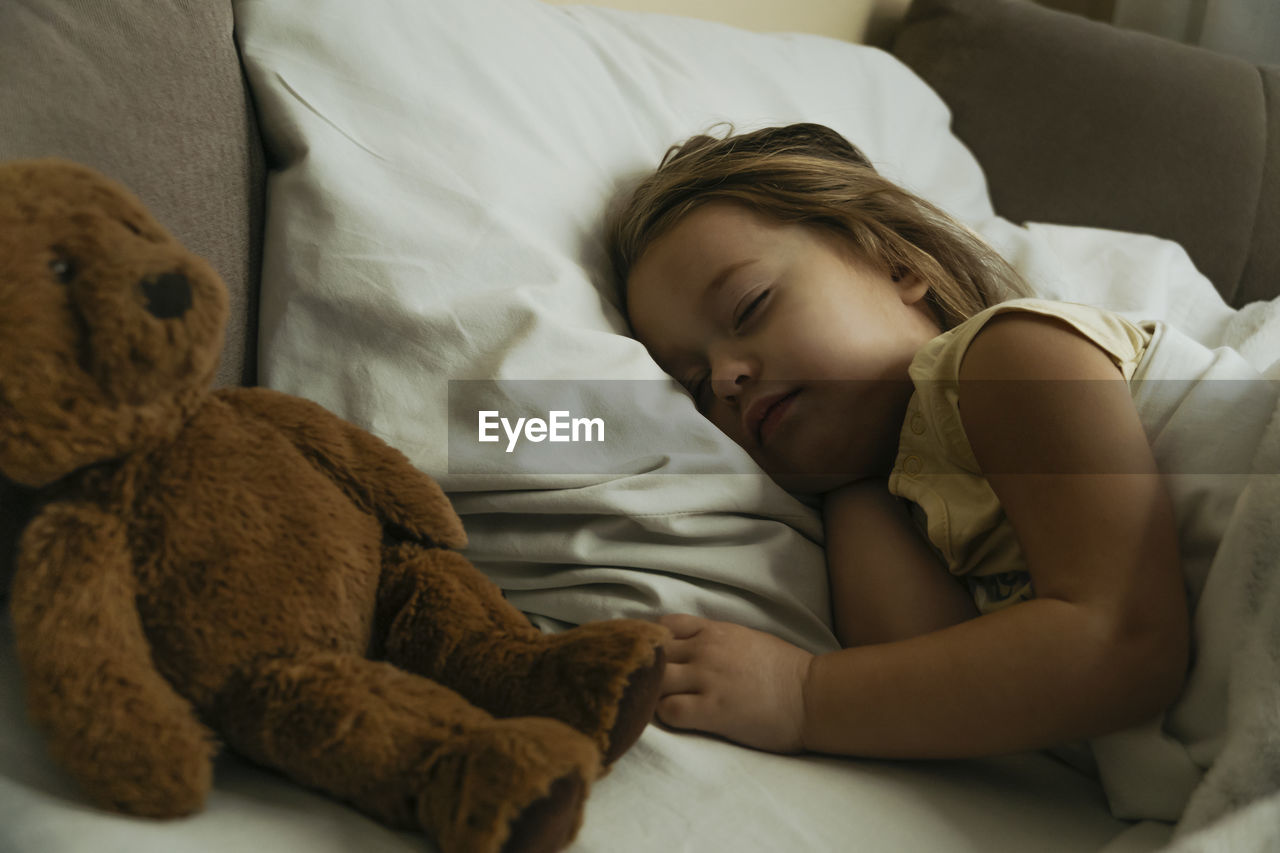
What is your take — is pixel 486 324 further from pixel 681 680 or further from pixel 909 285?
pixel 909 285

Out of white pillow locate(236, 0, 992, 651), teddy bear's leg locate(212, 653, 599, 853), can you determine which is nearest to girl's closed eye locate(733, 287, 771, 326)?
white pillow locate(236, 0, 992, 651)

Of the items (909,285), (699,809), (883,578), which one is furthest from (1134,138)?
(699,809)

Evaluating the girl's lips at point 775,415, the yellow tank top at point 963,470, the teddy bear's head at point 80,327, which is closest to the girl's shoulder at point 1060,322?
the yellow tank top at point 963,470

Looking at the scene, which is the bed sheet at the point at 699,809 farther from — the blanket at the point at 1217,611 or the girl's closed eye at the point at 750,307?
the girl's closed eye at the point at 750,307

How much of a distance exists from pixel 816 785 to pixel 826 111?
90 centimetres

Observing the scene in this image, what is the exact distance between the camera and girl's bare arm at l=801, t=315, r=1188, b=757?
1.96 ft

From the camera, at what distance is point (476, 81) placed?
84 centimetres

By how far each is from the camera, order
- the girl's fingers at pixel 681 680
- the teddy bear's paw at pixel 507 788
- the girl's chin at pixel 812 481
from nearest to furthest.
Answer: the teddy bear's paw at pixel 507 788 → the girl's fingers at pixel 681 680 → the girl's chin at pixel 812 481

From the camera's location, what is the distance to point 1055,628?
601 mm

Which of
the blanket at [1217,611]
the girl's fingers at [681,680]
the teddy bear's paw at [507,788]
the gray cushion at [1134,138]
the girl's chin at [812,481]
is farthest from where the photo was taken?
the gray cushion at [1134,138]

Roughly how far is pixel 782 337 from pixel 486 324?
0.26 metres

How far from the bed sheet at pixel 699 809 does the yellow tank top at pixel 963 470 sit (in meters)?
0.15

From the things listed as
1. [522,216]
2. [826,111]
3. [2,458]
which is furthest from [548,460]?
[826,111]

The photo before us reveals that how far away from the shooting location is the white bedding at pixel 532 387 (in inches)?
20.6
